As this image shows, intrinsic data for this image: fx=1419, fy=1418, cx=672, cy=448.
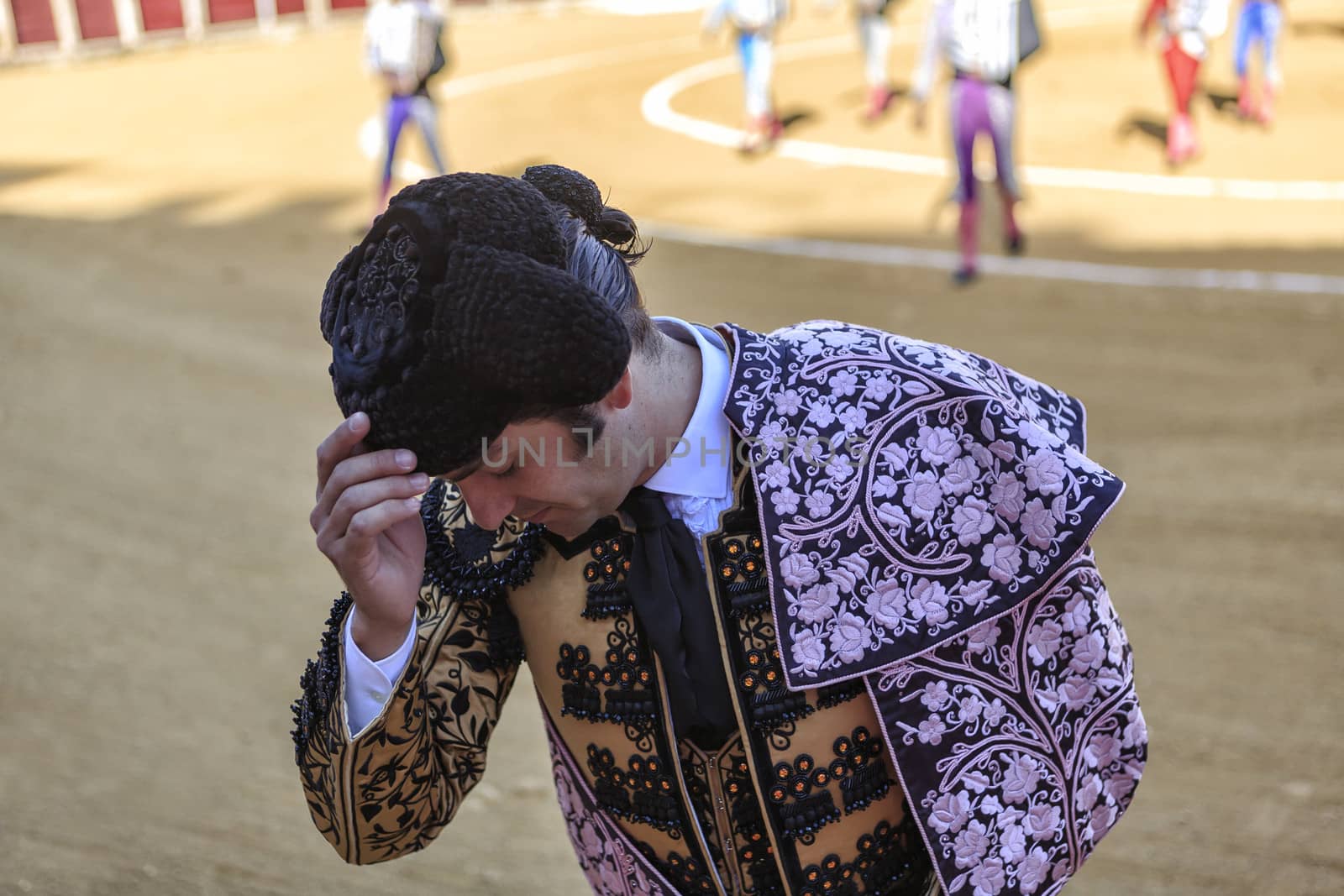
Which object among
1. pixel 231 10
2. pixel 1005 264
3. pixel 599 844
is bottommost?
pixel 231 10

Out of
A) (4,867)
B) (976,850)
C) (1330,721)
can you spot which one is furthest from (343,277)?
(1330,721)

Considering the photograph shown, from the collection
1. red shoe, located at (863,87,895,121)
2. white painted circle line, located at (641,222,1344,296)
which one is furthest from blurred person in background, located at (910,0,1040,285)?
red shoe, located at (863,87,895,121)

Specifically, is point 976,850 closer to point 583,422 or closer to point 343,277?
point 583,422

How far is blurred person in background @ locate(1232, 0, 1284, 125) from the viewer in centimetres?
1147

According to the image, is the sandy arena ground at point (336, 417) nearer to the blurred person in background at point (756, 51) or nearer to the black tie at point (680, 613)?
the blurred person in background at point (756, 51)

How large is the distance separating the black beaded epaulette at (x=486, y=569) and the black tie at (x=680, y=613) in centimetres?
15

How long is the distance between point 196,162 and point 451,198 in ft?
38.1

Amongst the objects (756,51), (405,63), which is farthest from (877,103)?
(405,63)

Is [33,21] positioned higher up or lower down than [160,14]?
higher up

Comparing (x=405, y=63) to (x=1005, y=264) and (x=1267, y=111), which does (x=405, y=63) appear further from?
(x=1267, y=111)

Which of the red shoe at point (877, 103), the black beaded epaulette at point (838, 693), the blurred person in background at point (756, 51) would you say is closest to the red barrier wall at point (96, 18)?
the blurred person in background at point (756, 51)

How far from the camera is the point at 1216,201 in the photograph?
32.4 ft

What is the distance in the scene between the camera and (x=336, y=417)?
655cm

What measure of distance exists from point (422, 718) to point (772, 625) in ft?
1.53
